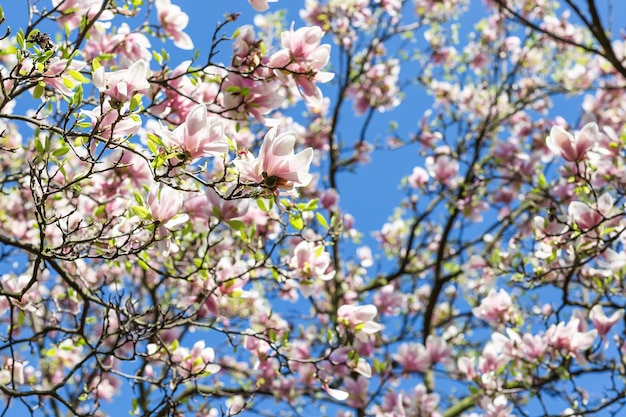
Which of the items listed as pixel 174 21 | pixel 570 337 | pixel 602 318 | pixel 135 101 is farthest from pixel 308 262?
pixel 602 318

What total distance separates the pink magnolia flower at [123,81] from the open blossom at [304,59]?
60cm

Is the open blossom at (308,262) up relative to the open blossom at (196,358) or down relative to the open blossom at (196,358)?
up

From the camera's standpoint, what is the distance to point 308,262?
106 inches

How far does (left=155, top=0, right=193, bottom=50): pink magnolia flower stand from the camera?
2.82m

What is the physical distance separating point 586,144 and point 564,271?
1180mm

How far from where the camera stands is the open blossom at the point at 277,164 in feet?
5.34

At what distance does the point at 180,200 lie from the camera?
191 centimetres

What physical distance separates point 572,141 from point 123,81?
186 cm

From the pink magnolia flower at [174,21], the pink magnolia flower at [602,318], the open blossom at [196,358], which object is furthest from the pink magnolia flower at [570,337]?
the pink magnolia flower at [174,21]

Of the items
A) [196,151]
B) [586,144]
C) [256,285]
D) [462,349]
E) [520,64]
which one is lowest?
[196,151]

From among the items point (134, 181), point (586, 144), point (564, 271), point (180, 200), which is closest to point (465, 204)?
point (564, 271)

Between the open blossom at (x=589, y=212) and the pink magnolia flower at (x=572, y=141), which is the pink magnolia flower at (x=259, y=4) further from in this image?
the open blossom at (x=589, y=212)

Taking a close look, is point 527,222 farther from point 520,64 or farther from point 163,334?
point 163,334

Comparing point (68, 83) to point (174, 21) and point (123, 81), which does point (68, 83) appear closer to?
point (123, 81)
